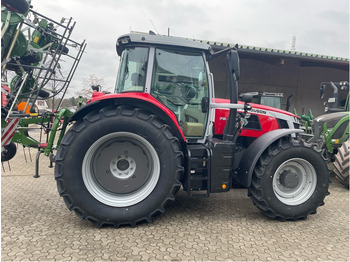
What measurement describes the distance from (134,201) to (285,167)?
2111mm

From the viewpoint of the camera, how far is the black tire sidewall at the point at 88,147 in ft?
9.71

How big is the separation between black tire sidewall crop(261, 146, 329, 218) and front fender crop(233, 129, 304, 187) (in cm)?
18

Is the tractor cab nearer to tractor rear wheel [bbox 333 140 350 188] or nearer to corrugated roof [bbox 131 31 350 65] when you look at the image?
tractor rear wheel [bbox 333 140 350 188]

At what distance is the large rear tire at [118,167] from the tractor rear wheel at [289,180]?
1.12 metres

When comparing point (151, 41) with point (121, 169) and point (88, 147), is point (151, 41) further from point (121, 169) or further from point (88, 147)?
point (121, 169)

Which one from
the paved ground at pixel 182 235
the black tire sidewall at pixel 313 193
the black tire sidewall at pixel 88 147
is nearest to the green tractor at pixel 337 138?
the paved ground at pixel 182 235

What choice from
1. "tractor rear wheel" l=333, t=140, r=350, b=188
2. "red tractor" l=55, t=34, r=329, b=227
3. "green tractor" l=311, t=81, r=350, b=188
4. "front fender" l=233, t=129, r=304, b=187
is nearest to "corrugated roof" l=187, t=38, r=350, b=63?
"green tractor" l=311, t=81, r=350, b=188

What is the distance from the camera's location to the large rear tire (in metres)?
2.97

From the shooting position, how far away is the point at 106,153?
323cm

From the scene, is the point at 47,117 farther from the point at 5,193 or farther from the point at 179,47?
the point at 179,47

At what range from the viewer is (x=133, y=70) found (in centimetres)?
345

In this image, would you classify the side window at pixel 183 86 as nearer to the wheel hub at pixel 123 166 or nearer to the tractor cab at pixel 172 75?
the tractor cab at pixel 172 75

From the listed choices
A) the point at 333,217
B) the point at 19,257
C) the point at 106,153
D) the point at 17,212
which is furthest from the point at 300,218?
the point at 17,212

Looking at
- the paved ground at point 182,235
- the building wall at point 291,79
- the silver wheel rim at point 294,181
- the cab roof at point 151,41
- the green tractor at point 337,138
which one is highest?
the building wall at point 291,79
